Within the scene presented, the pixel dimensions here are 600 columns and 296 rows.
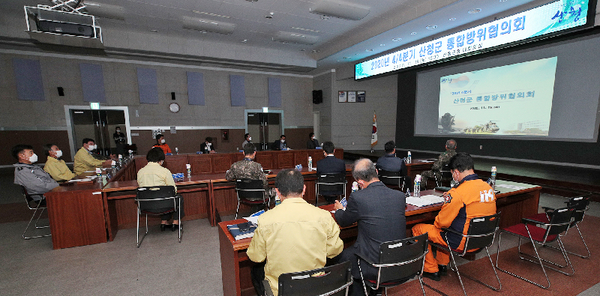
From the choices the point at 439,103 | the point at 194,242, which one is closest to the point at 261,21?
the point at 194,242

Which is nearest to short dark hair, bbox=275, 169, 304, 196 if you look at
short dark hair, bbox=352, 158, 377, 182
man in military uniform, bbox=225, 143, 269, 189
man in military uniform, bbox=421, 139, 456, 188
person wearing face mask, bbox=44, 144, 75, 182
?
short dark hair, bbox=352, 158, 377, 182

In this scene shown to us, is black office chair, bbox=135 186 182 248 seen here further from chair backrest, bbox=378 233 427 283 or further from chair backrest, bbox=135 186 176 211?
chair backrest, bbox=378 233 427 283

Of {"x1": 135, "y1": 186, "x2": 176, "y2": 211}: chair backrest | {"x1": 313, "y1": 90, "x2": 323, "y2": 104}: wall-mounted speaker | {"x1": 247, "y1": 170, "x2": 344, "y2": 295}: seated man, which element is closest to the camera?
{"x1": 247, "y1": 170, "x2": 344, "y2": 295}: seated man

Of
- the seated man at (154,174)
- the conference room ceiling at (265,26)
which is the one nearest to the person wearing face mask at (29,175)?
the seated man at (154,174)

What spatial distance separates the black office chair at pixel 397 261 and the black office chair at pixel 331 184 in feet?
7.21

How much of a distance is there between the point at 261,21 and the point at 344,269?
6.68 metres

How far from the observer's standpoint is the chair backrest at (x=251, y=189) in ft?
12.2

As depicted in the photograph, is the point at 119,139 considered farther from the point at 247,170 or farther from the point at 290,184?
the point at 290,184

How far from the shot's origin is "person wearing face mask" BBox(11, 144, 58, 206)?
3.64 m

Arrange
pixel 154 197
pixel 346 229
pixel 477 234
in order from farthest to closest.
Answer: pixel 154 197
pixel 346 229
pixel 477 234

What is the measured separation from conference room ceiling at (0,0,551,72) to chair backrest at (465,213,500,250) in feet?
14.8

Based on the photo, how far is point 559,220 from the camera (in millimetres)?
2473

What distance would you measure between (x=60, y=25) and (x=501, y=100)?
1081 centimetres

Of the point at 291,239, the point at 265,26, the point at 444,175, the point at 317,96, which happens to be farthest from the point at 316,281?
the point at 317,96
